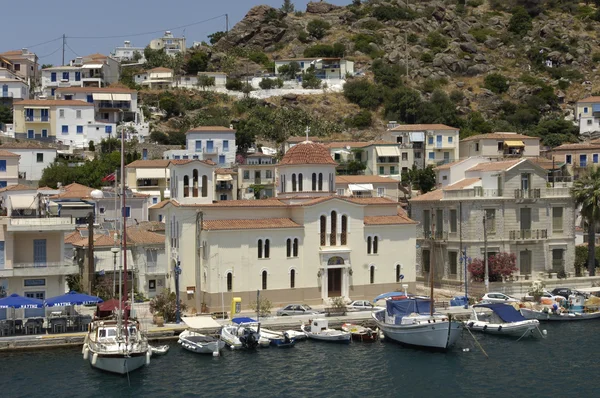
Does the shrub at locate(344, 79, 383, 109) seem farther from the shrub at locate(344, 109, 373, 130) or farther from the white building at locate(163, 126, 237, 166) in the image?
the white building at locate(163, 126, 237, 166)

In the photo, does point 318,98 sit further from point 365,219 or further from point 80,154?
point 365,219

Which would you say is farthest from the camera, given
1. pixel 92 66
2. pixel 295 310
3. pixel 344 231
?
pixel 92 66

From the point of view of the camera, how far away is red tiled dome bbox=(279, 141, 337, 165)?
6341 cm

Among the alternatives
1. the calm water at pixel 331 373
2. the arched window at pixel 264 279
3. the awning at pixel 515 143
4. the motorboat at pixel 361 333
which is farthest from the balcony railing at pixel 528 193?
the awning at pixel 515 143

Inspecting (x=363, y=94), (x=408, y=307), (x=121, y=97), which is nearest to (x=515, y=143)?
(x=363, y=94)

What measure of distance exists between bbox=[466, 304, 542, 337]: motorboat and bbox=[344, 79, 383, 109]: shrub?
261ft

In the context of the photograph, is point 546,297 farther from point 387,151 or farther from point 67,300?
point 387,151

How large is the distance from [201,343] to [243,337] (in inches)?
99.2

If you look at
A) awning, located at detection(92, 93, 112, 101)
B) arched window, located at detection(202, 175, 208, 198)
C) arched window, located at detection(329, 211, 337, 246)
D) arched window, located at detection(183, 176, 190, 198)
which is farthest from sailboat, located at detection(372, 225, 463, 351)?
awning, located at detection(92, 93, 112, 101)

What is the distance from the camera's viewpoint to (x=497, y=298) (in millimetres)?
60438

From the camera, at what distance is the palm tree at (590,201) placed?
6769 centimetres

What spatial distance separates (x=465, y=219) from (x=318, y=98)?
66.9 m

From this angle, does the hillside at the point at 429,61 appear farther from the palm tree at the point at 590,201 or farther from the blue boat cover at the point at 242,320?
the blue boat cover at the point at 242,320

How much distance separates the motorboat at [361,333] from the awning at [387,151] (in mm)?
51006
